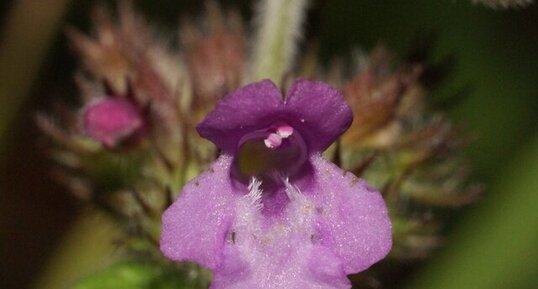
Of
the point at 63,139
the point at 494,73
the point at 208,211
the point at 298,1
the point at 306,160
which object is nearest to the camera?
the point at 208,211

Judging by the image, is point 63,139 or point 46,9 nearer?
point 63,139

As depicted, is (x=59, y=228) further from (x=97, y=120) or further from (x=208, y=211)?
(x=208, y=211)

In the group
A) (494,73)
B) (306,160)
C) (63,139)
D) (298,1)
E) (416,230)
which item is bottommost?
(494,73)

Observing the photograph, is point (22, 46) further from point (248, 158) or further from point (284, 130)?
point (284, 130)

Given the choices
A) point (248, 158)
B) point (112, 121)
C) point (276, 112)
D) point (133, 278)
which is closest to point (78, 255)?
point (133, 278)

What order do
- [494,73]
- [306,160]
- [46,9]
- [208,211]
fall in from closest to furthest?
[208,211] < [306,160] < [46,9] < [494,73]

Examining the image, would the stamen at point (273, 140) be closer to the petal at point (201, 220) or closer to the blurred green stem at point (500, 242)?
the petal at point (201, 220)

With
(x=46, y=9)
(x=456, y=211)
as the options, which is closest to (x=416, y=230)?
(x=456, y=211)

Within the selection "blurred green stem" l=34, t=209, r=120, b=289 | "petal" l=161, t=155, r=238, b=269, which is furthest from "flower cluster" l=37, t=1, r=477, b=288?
"blurred green stem" l=34, t=209, r=120, b=289
